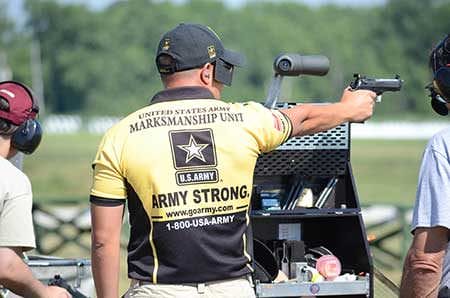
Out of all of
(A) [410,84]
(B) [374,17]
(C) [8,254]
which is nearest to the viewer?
(C) [8,254]

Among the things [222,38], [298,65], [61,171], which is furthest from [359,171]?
[222,38]

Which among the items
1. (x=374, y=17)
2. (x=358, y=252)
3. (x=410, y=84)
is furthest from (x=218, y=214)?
Result: (x=374, y=17)

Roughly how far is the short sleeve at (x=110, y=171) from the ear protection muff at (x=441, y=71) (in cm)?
121

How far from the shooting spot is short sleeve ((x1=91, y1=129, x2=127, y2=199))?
373cm

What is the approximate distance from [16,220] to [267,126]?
106 centimetres

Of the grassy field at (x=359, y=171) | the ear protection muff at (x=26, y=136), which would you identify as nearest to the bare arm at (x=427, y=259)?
the ear protection muff at (x=26, y=136)

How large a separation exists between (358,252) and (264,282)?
1.51 feet

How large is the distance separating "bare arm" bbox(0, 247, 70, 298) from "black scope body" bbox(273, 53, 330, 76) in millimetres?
1301

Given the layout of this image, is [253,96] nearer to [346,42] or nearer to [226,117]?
[346,42]

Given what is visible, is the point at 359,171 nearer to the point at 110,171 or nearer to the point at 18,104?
the point at 18,104

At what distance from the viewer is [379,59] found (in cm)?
10131

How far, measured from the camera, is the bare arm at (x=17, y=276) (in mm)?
3969

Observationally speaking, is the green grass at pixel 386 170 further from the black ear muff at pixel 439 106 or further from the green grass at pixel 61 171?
the black ear muff at pixel 439 106

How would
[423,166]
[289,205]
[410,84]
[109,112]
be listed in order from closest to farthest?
1. [423,166]
2. [289,205]
3. [109,112]
4. [410,84]
